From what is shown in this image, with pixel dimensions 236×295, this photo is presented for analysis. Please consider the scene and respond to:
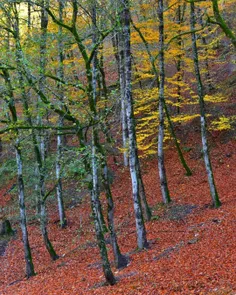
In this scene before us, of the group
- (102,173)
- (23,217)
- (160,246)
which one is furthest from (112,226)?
(23,217)

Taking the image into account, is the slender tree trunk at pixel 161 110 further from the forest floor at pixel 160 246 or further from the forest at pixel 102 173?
the forest floor at pixel 160 246

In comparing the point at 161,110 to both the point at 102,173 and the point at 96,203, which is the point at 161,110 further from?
the point at 96,203

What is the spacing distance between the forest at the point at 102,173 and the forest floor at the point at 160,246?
5 centimetres

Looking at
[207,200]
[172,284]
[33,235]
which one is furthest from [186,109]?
[172,284]

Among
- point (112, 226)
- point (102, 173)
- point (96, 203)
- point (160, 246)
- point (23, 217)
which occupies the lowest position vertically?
point (160, 246)

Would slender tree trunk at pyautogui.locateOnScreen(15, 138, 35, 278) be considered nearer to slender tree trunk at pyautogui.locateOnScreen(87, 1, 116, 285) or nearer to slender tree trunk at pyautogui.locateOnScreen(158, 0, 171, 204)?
slender tree trunk at pyautogui.locateOnScreen(87, 1, 116, 285)

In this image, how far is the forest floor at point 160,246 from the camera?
750cm

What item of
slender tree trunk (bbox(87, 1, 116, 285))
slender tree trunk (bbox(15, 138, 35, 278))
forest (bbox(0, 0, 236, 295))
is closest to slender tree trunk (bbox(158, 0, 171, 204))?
forest (bbox(0, 0, 236, 295))

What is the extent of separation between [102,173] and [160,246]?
3.76 meters

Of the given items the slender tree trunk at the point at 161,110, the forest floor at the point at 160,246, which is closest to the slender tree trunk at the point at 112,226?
the forest floor at the point at 160,246

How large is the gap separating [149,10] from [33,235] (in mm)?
15560

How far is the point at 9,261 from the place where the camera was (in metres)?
14.2

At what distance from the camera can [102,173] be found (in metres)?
8.77

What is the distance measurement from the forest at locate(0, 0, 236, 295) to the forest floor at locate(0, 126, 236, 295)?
53 millimetres
